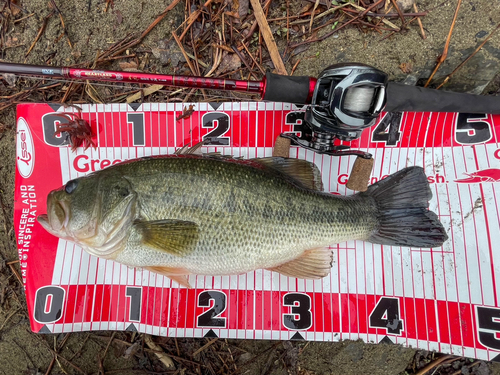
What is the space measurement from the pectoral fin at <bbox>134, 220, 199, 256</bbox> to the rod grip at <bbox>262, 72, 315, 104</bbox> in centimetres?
100

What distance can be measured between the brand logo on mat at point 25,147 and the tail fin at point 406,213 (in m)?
2.68

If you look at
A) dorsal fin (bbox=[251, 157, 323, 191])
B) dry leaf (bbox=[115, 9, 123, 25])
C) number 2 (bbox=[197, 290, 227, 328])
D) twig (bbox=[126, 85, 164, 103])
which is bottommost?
number 2 (bbox=[197, 290, 227, 328])

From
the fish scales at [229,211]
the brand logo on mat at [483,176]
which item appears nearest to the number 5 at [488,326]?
the brand logo on mat at [483,176]

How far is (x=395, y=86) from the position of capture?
202 cm

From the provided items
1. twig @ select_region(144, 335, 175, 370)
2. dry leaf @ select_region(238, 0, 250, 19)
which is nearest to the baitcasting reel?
dry leaf @ select_region(238, 0, 250, 19)

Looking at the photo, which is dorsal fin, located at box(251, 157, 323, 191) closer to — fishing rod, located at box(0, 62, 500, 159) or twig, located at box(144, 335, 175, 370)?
fishing rod, located at box(0, 62, 500, 159)

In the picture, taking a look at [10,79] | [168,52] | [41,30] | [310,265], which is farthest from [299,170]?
[10,79]

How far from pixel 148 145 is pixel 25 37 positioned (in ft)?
4.66

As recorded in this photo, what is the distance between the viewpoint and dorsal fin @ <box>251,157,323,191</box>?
6.77ft

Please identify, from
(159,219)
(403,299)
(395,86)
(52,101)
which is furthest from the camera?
(52,101)

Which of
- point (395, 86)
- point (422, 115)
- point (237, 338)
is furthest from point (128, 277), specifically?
point (422, 115)

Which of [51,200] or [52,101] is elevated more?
[52,101]

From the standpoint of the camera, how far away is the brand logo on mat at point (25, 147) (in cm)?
241

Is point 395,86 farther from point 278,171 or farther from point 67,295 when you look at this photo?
point 67,295
